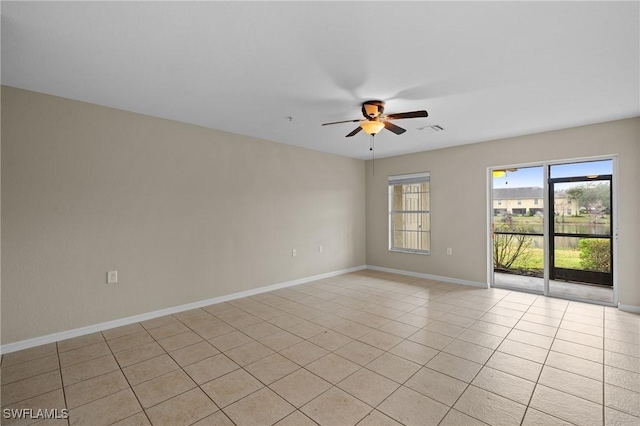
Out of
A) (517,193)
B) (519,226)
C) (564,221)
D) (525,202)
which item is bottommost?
(519,226)

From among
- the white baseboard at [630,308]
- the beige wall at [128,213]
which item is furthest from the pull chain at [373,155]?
the white baseboard at [630,308]

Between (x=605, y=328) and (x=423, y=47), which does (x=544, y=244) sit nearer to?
(x=605, y=328)

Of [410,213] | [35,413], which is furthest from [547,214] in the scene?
[35,413]

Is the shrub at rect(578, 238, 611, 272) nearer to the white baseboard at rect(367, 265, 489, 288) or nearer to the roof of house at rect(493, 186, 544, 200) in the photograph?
the roof of house at rect(493, 186, 544, 200)

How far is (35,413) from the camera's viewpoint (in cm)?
195

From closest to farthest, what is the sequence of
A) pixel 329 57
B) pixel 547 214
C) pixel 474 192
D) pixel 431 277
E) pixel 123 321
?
pixel 329 57
pixel 123 321
pixel 547 214
pixel 474 192
pixel 431 277

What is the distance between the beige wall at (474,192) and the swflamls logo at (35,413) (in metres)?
5.36

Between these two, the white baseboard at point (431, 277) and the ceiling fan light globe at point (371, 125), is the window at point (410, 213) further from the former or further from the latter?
the ceiling fan light globe at point (371, 125)

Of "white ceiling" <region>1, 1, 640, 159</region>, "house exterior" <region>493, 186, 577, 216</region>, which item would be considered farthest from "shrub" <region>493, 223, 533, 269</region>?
"white ceiling" <region>1, 1, 640, 159</region>

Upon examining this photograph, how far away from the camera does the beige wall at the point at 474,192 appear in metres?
3.79

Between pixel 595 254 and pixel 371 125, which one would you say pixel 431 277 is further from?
pixel 371 125

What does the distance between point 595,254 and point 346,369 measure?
4.33 m

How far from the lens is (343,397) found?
6.90 ft

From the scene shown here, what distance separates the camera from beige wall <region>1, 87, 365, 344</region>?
2.84m
